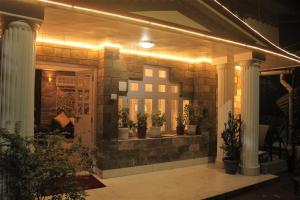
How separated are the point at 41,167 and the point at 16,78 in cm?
135

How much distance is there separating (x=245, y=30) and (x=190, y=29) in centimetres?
214

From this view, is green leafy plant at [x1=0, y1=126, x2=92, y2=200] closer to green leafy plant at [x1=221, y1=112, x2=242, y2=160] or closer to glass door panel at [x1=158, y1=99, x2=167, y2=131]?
green leafy plant at [x1=221, y1=112, x2=242, y2=160]

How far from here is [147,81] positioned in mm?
7598

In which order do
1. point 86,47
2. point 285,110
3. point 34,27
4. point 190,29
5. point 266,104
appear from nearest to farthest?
point 34,27 → point 190,29 → point 86,47 → point 285,110 → point 266,104

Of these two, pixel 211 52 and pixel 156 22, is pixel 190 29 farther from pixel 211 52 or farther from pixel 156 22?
pixel 211 52

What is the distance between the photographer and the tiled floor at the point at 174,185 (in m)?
5.29

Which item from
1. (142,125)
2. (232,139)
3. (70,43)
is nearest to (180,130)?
(142,125)

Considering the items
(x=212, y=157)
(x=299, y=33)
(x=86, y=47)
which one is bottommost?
(x=212, y=157)

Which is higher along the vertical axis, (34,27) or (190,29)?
(190,29)

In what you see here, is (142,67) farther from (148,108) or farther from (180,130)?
(180,130)

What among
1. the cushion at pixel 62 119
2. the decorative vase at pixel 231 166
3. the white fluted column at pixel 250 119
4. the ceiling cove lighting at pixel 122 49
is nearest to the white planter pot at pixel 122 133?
the ceiling cove lighting at pixel 122 49

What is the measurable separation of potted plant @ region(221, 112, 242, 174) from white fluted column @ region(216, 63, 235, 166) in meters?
0.40

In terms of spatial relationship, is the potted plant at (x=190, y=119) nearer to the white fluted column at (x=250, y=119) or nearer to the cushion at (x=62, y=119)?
the white fluted column at (x=250, y=119)

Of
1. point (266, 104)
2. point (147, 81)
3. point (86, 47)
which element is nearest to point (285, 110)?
point (266, 104)
